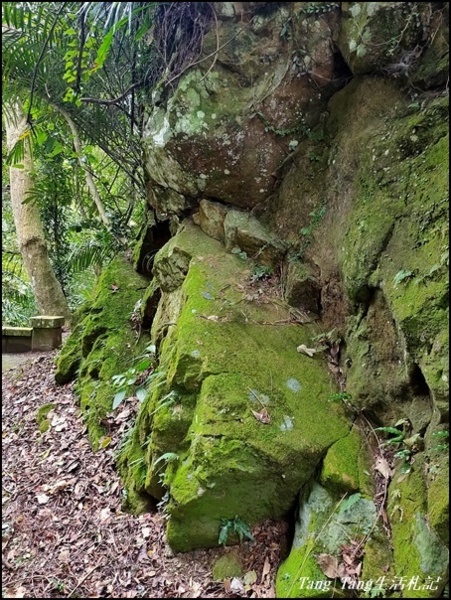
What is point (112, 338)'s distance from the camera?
4.96 m

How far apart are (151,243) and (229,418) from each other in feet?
11.3

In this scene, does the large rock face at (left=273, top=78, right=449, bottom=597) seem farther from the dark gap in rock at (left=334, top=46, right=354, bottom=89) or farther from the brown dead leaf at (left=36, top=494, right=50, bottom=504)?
the brown dead leaf at (left=36, top=494, right=50, bottom=504)

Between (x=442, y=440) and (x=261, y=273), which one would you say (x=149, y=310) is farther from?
(x=442, y=440)

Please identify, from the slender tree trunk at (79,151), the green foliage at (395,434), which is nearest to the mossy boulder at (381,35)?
the green foliage at (395,434)

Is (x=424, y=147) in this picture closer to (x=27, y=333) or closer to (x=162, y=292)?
(x=162, y=292)

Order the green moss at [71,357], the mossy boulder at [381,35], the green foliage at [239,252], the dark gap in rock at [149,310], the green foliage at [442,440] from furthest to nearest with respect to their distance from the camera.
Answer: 1. the green moss at [71,357]
2. the dark gap in rock at [149,310]
3. the green foliage at [239,252]
4. the mossy boulder at [381,35]
5. the green foliage at [442,440]

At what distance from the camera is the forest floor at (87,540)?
261cm

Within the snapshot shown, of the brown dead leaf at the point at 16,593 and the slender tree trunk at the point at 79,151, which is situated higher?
the slender tree trunk at the point at 79,151

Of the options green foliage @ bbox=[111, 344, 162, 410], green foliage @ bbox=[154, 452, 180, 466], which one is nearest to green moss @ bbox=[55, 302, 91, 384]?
green foliage @ bbox=[111, 344, 162, 410]

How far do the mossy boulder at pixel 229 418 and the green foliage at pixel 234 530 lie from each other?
36 millimetres

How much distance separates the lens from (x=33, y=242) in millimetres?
7789

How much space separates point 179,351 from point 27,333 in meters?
4.35

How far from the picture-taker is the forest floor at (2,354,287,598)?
2.61 meters

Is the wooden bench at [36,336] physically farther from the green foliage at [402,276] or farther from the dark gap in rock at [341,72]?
the green foliage at [402,276]
